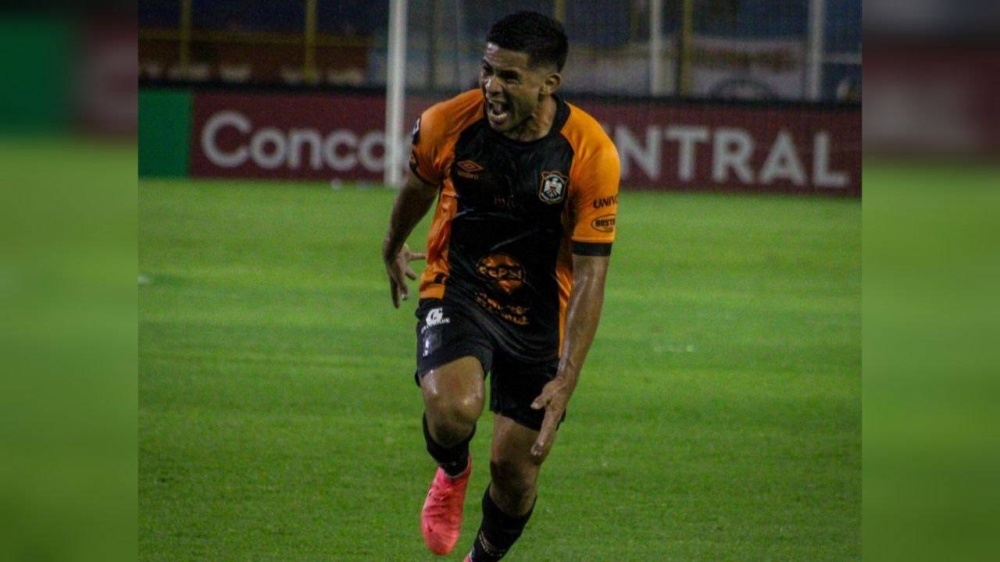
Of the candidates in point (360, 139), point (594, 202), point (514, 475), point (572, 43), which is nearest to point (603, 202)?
point (594, 202)

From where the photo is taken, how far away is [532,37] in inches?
175

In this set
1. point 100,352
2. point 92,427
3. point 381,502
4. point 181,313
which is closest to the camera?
point 92,427

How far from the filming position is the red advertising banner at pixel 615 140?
20.2 meters

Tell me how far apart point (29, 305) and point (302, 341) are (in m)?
2.38

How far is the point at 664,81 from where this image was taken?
70.0ft

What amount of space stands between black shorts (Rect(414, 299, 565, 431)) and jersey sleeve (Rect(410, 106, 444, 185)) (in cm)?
47

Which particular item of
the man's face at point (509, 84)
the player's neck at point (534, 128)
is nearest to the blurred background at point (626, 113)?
the player's neck at point (534, 128)

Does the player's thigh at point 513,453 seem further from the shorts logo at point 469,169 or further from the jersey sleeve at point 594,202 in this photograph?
the shorts logo at point 469,169

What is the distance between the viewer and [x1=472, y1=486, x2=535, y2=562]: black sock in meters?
4.80

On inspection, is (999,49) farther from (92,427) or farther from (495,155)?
(495,155)

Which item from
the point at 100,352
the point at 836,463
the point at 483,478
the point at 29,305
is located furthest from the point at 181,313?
the point at 100,352

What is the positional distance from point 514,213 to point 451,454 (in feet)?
2.83

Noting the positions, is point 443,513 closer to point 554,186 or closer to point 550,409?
point 550,409

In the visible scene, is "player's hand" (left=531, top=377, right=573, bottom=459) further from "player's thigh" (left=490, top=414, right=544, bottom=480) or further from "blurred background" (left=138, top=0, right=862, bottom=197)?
"blurred background" (left=138, top=0, right=862, bottom=197)
